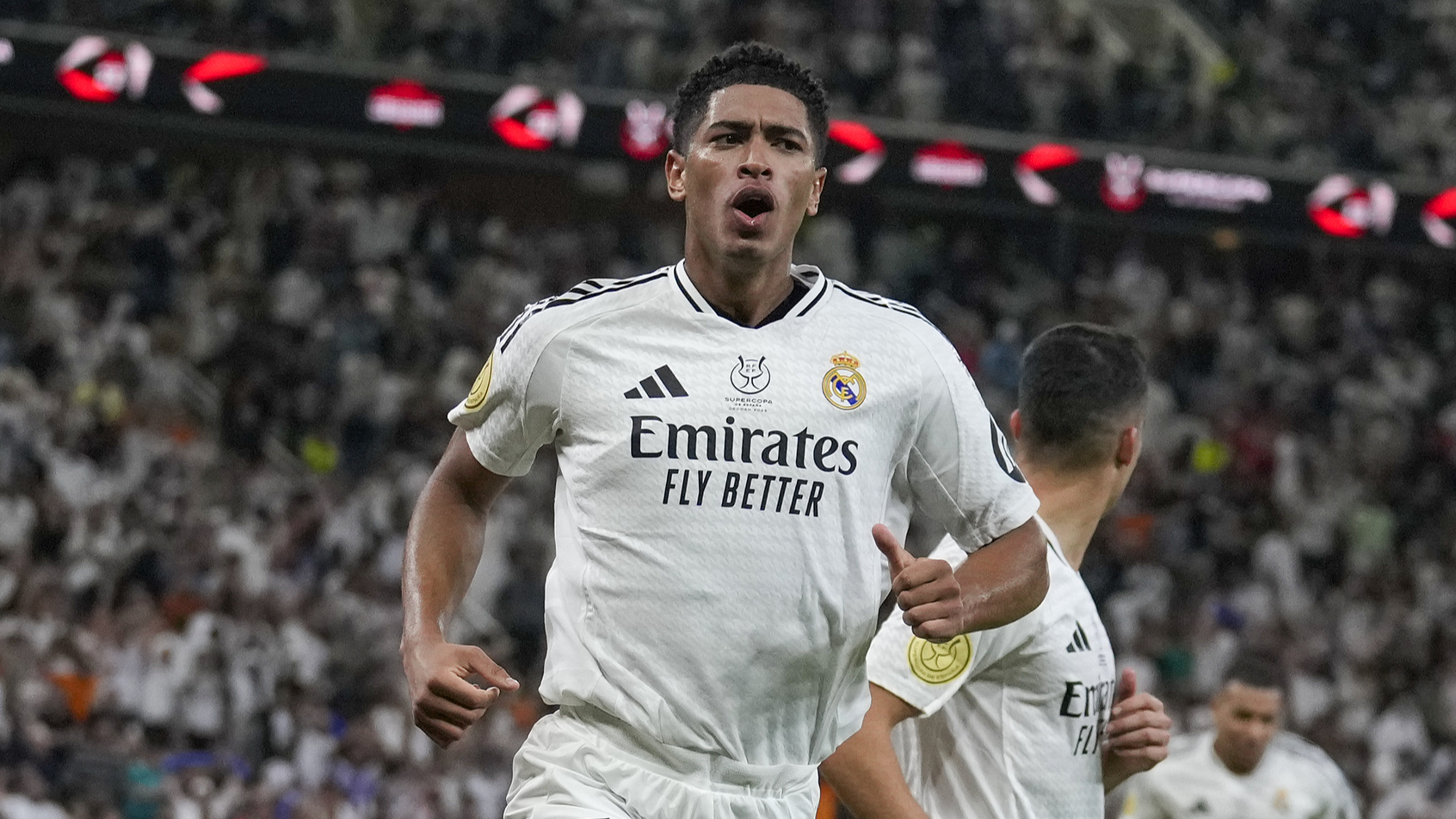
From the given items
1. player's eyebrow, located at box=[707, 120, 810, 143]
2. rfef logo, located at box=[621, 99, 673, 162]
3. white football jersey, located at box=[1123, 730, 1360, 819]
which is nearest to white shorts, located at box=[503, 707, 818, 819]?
player's eyebrow, located at box=[707, 120, 810, 143]

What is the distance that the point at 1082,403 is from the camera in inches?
173

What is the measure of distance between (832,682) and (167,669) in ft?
32.6

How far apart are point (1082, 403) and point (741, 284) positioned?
1.15 metres

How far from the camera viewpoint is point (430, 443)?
1603 centimetres

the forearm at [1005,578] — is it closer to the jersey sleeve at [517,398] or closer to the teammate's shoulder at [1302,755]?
the jersey sleeve at [517,398]

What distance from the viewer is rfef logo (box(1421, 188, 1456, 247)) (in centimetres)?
1898

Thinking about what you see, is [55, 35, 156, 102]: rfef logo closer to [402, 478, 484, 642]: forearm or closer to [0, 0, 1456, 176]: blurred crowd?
[0, 0, 1456, 176]: blurred crowd

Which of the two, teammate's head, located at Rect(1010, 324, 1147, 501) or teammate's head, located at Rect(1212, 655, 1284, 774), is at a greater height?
teammate's head, located at Rect(1010, 324, 1147, 501)

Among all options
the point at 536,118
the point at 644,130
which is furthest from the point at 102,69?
the point at 644,130

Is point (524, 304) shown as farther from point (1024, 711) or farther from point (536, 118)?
point (1024, 711)

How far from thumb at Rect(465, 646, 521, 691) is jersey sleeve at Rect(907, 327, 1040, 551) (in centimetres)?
94

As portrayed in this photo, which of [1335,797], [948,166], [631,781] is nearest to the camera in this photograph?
[631,781]

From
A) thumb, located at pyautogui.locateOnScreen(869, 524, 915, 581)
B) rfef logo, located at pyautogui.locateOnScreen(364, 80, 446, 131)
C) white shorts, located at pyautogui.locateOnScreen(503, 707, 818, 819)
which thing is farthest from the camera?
rfef logo, located at pyautogui.locateOnScreen(364, 80, 446, 131)

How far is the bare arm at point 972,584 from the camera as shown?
320cm
